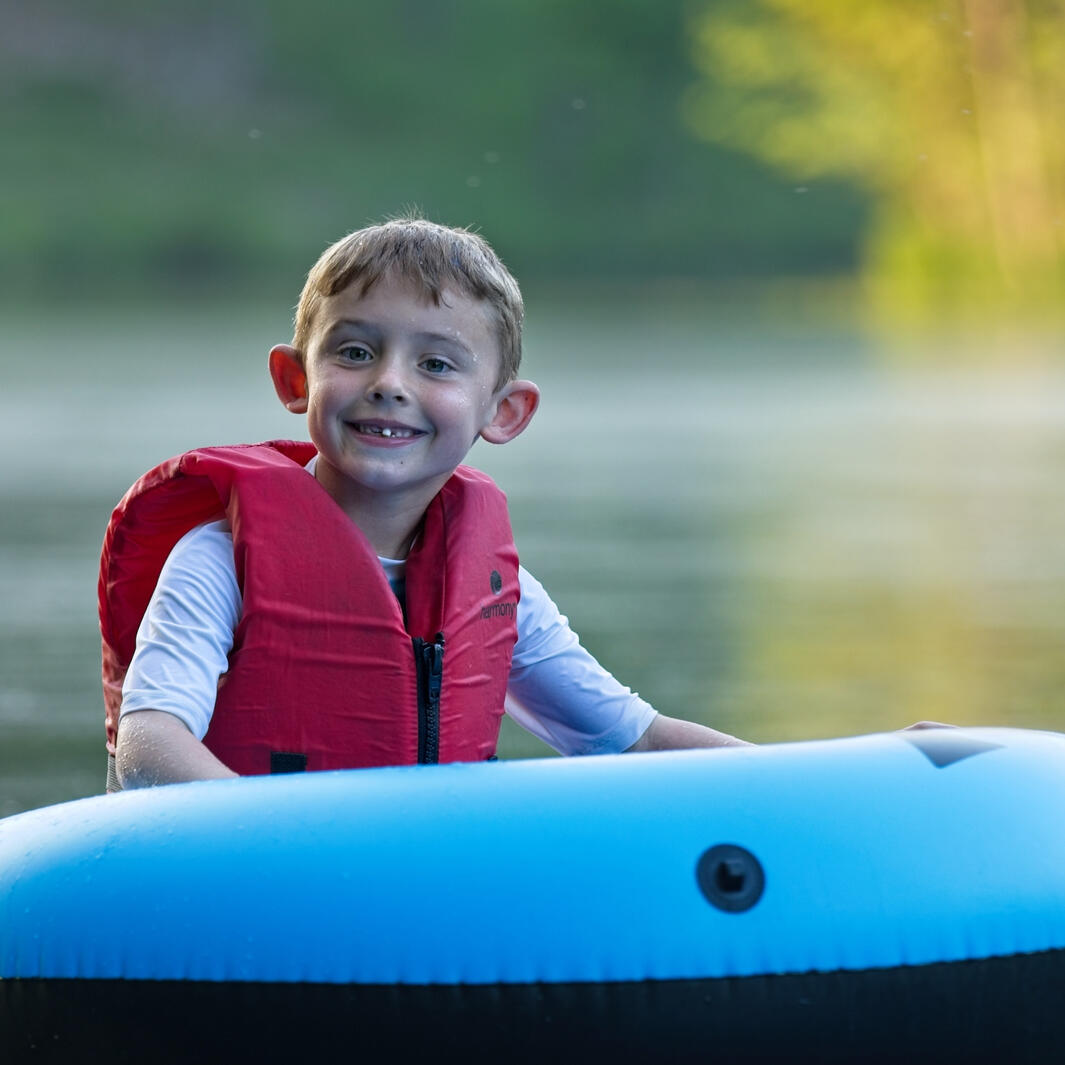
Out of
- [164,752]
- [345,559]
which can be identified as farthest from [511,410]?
[164,752]

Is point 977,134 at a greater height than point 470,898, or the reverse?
point 977,134

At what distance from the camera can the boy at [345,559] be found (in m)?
2.22

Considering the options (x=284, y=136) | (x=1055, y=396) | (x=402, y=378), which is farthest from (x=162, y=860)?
(x=284, y=136)

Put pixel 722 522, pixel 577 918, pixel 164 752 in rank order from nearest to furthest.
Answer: pixel 577 918
pixel 164 752
pixel 722 522

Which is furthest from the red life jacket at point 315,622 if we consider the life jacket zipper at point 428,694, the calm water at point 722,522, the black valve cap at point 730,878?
the calm water at point 722,522

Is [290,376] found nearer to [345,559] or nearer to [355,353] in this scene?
[355,353]

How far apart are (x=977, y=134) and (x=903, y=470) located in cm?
1729

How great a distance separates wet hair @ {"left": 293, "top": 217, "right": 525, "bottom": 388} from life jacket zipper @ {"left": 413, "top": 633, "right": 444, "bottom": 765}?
32 centimetres

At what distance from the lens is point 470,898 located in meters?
1.89

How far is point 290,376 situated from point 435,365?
0.18 m

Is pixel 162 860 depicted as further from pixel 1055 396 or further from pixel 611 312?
pixel 611 312

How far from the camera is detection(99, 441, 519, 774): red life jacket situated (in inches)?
87.9

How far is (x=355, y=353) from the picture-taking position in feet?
7.55

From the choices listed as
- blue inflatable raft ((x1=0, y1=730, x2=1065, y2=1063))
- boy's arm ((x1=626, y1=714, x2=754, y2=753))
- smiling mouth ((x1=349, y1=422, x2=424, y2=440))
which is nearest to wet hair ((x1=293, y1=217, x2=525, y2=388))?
smiling mouth ((x1=349, y1=422, x2=424, y2=440))
